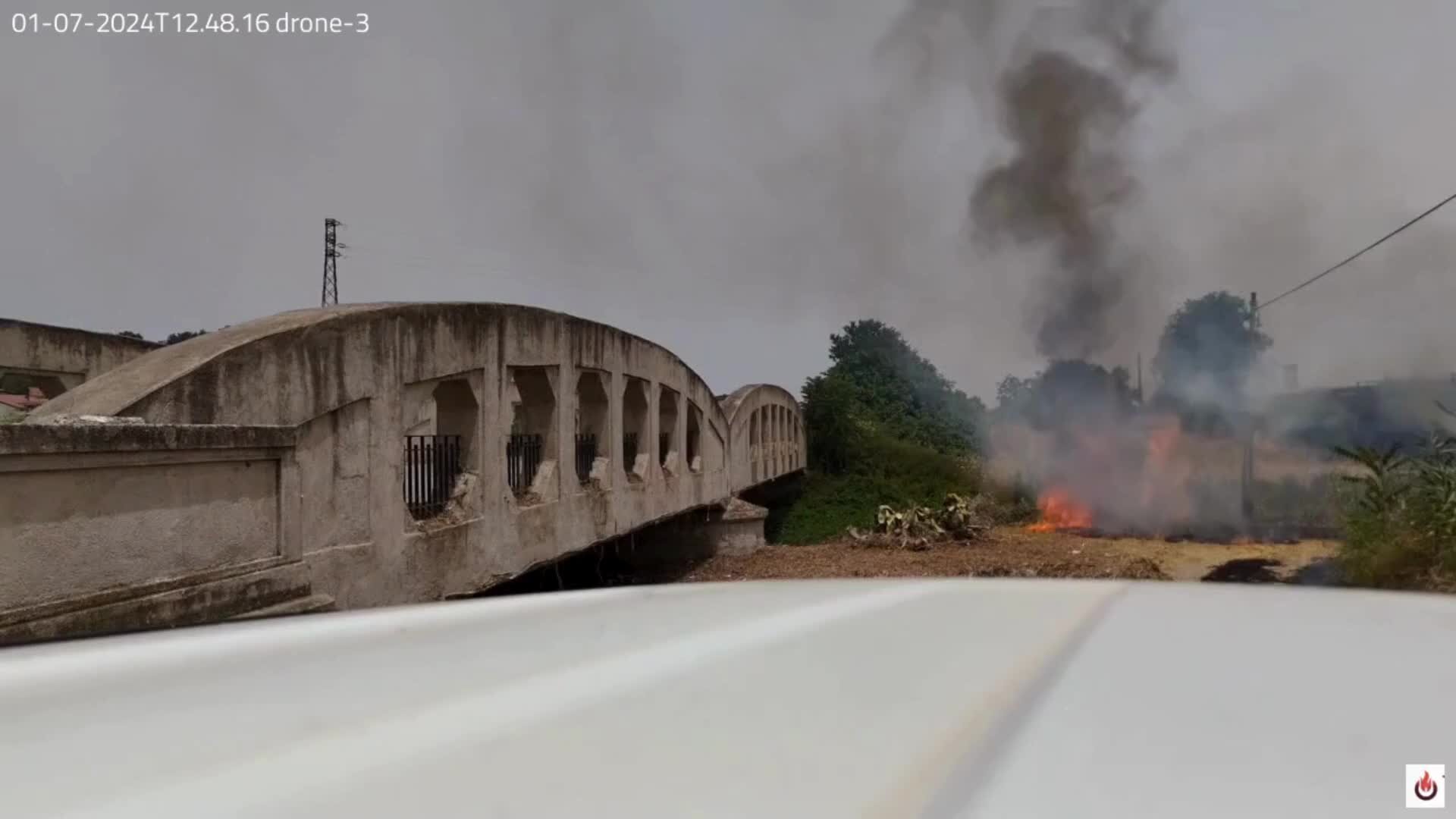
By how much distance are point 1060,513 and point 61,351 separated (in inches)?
885

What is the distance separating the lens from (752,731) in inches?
63.8

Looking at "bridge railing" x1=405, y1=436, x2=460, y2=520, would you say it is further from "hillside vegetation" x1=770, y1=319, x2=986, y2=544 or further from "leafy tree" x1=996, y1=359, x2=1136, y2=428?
"leafy tree" x1=996, y1=359, x2=1136, y2=428

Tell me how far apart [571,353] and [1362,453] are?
10.9 meters

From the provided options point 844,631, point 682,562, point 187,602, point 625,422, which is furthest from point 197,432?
point 682,562

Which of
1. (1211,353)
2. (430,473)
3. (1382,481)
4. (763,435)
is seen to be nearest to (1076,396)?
(1211,353)

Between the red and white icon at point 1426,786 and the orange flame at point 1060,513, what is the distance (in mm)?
23309

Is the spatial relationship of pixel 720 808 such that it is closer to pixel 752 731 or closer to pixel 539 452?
pixel 752 731

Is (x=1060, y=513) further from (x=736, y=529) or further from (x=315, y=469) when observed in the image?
(x=315, y=469)

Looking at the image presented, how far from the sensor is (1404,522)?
11.4 meters

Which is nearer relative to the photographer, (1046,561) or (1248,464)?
(1046,561)

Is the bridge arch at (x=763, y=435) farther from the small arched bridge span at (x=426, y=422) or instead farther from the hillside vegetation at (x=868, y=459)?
the small arched bridge span at (x=426, y=422)

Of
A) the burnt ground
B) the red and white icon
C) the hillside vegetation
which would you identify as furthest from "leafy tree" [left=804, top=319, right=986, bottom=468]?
the red and white icon

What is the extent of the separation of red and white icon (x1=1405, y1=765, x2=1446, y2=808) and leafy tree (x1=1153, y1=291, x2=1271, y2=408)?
26.9 metres

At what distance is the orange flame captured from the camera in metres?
24.1
